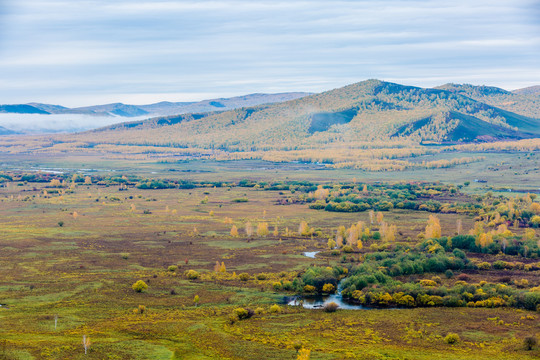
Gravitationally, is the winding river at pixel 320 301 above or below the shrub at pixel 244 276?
below

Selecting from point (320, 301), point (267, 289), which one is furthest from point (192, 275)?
point (320, 301)

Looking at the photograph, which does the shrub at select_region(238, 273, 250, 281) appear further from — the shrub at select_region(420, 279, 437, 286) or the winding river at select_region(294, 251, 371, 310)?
the shrub at select_region(420, 279, 437, 286)

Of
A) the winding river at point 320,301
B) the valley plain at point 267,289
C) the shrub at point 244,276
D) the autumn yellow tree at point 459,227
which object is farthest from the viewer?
the autumn yellow tree at point 459,227

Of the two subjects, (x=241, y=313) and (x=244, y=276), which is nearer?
(x=241, y=313)

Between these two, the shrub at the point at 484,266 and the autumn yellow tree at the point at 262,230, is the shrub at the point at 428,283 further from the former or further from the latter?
the autumn yellow tree at the point at 262,230

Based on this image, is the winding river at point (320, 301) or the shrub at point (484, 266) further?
the shrub at point (484, 266)

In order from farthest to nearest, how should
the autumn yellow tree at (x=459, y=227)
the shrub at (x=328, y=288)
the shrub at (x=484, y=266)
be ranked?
the autumn yellow tree at (x=459, y=227) → the shrub at (x=484, y=266) → the shrub at (x=328, y=288)

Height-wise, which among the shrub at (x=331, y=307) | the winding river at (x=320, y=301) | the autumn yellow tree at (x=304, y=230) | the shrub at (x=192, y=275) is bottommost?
the winding river at (x=320, y=301)

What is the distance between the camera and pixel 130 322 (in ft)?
248

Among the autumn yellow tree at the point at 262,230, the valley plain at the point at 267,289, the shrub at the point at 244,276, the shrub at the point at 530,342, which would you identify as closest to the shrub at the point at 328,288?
the valley plain at the point at 267,289

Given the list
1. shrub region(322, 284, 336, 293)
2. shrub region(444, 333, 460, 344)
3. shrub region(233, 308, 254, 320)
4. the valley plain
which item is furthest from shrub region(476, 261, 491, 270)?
shrub region(233, 308, 254, 320)

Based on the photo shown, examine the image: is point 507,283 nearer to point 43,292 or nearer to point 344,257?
point 344,257

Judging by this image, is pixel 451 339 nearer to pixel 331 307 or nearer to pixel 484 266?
pixel 331 307

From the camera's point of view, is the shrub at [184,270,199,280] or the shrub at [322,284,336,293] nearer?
the shrub at [322,284,336,293]
